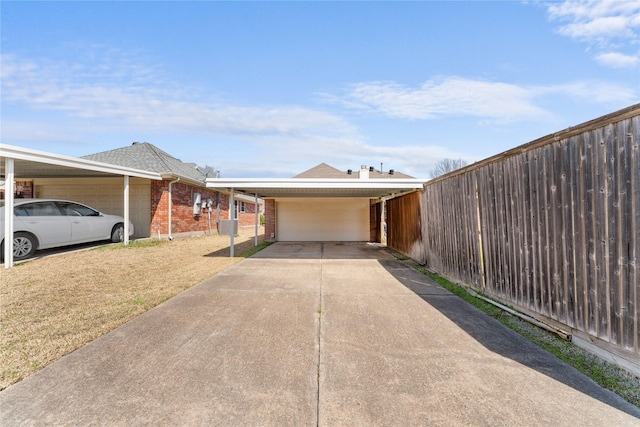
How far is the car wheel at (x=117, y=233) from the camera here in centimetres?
1063

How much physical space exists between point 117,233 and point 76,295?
22.8 feet

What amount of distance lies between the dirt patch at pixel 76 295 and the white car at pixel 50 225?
0.51m

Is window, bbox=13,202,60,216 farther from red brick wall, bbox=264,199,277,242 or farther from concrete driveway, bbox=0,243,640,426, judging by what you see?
red brick wall, bbox=264,199,277,242

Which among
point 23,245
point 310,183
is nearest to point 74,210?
point 23,245

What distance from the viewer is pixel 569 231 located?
3184 mm

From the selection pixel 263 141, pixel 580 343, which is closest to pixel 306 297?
pixel 580 343

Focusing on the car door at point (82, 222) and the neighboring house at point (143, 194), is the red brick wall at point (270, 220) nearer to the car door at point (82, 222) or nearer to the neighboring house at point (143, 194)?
the neighboring house at point (143, 194)

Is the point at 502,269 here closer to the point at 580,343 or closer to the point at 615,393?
the point at 580,343

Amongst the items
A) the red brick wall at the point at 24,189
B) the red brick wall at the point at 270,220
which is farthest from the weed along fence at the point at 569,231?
the red brick wall at the point at 24,189

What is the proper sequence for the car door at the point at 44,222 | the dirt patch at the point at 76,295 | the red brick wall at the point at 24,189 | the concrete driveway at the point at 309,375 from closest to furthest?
the concrete driveway at the point at 309,375 → the dirt patch at the point at 76,295 → the car door at the point at 44,222 → the red brick wall at the point at 24,189

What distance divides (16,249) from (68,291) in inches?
159

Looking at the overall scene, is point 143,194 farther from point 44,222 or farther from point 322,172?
point 322,172

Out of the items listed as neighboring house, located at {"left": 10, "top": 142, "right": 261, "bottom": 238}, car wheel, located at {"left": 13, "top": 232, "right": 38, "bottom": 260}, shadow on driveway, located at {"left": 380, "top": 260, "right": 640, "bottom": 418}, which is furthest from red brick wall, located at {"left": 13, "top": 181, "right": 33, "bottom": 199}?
shadow on driveway, located at {"left": 380, "top": 260, "right": 640, "bottom": 418}

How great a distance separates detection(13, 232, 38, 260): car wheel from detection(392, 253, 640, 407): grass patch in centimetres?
1032
